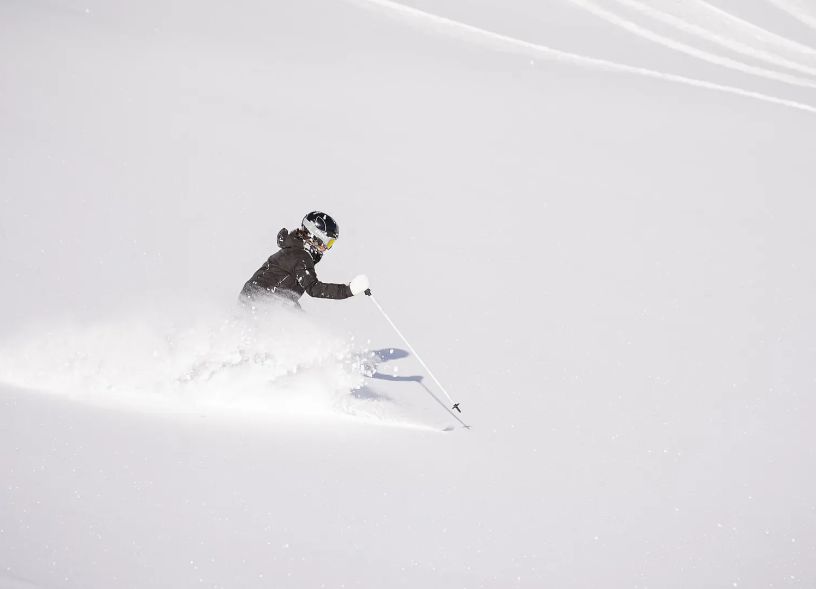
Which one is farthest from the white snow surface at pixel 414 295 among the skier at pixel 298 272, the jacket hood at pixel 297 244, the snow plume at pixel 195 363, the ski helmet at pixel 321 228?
the ski helmet at pixel 321 228

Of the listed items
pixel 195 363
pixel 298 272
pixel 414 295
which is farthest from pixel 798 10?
pixel 195 363

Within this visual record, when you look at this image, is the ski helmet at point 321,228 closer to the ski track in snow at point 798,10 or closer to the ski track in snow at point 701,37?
the ski track in snow at point 701,37

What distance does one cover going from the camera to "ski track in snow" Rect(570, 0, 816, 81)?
11648 mm

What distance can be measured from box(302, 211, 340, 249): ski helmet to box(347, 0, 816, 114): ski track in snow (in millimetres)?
8338

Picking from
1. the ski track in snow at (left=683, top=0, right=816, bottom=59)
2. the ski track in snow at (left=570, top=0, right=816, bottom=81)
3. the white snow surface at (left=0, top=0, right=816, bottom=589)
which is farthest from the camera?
the ski track in snow at (left=683, top=0, right=816, bottom=59)

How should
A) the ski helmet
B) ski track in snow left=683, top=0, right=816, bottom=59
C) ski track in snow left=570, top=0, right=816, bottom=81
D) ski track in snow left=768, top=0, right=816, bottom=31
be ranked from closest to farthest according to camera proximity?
the ski helmet < ski track in snow left=570, top=0, right=816, bottom=81 < ski track in snow left=683, top=0, right=816, bottom=59 < ski track in snow left=768, top=0, right=816, bottom=31

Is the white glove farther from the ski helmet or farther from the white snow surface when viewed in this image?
the white snow surface

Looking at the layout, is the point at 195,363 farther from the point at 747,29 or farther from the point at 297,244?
the point at 747,29

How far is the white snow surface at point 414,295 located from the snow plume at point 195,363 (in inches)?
1.2

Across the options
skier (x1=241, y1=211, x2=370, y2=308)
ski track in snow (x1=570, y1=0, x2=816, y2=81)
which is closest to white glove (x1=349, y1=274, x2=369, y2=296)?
skier (x1=241, y1=211, x2=370, y2=308)

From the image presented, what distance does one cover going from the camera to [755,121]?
10.6 m

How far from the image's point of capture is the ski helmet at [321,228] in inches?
236

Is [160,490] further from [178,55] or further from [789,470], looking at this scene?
[178,55]

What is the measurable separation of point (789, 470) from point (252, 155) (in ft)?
26.3
